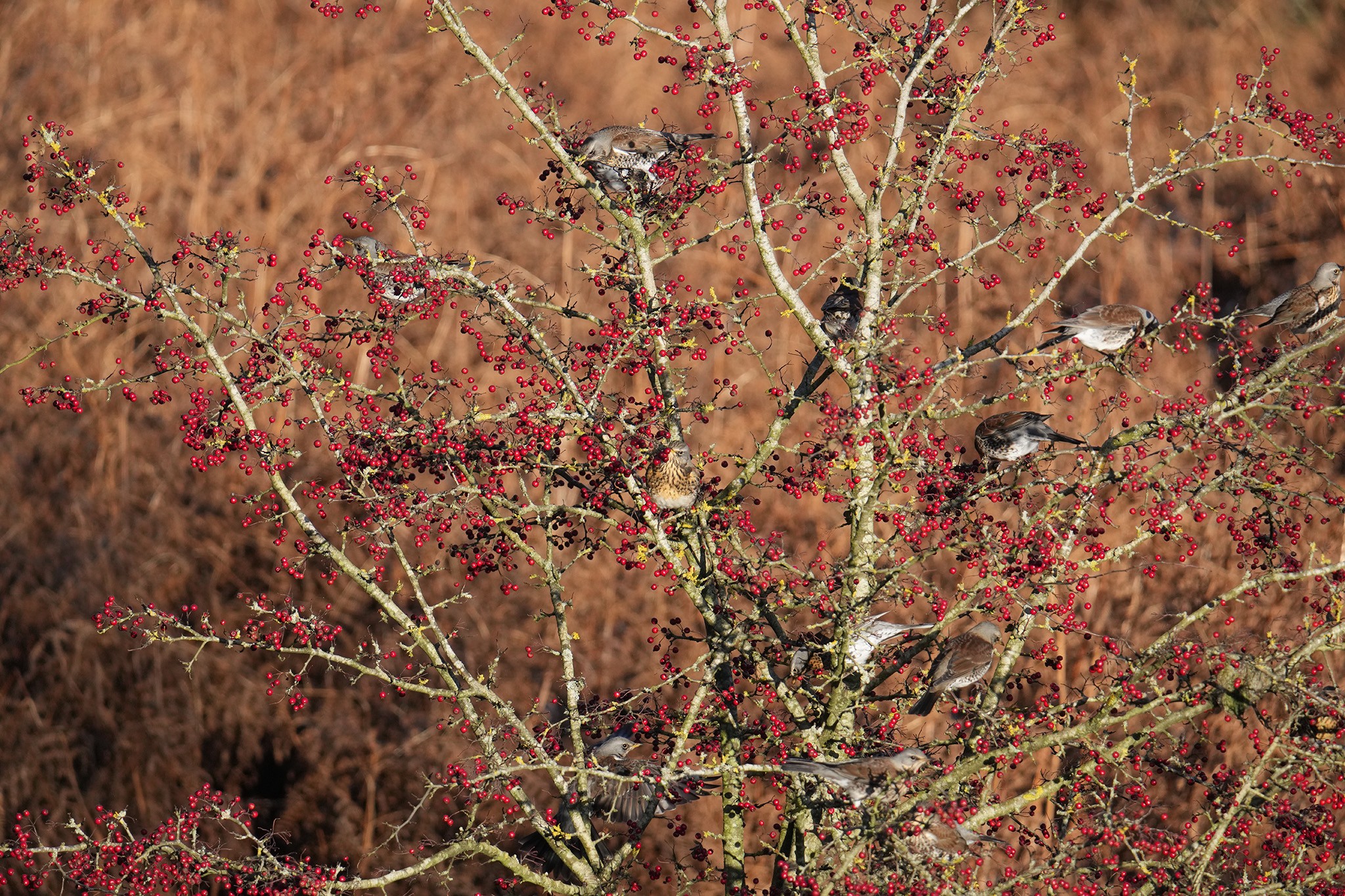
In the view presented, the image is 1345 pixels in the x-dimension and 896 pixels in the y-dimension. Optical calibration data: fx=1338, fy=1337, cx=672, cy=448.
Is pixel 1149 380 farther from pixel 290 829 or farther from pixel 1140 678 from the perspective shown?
pixel 290 829

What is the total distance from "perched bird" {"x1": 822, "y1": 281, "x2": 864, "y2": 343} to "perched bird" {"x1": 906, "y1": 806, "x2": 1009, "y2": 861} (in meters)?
1.88

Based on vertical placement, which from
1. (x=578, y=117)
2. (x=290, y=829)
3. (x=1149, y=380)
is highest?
(x=578, y=117)

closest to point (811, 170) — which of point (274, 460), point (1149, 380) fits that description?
point (1149, 380)

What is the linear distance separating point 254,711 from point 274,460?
6874mm

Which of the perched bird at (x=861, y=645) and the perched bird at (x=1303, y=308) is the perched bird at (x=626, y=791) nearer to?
the perched bird at (x=861, y=645)

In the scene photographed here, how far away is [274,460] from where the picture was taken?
14.7 ft

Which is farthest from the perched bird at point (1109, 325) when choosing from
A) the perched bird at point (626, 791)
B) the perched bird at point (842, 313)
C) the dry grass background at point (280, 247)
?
the dry grass background at point (280, 247)

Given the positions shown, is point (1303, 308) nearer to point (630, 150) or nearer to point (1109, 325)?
point (1109, 325)

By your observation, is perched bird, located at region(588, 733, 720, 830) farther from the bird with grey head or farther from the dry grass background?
the dry grass background

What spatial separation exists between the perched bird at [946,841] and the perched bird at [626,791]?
2.64ft

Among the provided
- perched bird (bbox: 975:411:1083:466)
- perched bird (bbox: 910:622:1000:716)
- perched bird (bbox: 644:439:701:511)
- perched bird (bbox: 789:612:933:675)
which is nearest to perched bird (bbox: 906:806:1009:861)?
perched bird (bbox: 910:622:1000:716)

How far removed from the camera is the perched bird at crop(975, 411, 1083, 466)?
16.9 ft

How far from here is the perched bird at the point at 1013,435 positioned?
202 inches

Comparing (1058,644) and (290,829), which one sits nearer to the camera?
(1058,644)
